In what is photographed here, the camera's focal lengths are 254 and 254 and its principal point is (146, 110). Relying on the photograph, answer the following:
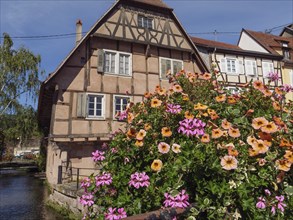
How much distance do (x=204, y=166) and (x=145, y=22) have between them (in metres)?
14.1

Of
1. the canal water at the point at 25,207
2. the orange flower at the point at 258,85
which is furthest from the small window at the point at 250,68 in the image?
the orange flower at the point at 258,85

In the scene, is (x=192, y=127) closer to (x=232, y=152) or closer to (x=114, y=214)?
(x=232, y=152)

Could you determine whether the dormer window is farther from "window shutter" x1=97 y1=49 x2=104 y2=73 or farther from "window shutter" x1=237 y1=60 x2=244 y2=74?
"window shutter" x1=237 y1=60 x2=244 y2=74

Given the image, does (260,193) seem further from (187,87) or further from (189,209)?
(187,87)

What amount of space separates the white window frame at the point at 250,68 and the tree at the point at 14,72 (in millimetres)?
17225

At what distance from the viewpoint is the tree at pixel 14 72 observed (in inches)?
802

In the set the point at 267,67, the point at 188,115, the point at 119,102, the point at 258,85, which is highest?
the point at 267,67

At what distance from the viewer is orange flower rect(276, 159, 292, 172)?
2.08m

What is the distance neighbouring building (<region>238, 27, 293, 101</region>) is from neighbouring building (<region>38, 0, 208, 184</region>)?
953 centimetres

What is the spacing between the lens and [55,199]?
1025 cm

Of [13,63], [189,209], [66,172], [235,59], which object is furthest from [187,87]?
[13,63]

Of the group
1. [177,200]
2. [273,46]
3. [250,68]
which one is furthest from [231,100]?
[273,46]

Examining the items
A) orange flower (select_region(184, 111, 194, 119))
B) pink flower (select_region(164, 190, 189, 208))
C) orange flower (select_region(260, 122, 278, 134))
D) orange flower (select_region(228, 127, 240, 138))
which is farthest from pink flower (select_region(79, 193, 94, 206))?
orange flower (select_region(260, 122, 278, 134))

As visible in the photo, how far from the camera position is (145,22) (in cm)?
1501
